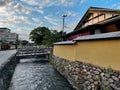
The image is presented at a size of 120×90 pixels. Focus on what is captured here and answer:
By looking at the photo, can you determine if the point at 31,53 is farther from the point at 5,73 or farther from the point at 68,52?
the point at 5,73

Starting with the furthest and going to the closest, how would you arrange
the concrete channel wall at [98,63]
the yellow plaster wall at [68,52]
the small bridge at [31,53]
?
the small bridge at [31,53]
the yellow plaster wall at [68,52]
the concrete channel wall at [98,63]

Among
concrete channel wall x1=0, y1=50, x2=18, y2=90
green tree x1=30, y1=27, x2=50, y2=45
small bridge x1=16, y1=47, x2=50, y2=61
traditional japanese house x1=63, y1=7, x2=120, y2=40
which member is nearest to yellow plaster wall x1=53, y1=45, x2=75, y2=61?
traditional japanese house x1=63, y1=7, x2=120, y2=40

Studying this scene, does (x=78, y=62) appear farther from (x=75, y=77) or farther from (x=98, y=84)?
(x=98, y=84)

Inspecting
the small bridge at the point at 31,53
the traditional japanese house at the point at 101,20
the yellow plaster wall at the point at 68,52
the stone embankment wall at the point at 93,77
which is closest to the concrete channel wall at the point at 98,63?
the stone embankment wall at the point at 93,77

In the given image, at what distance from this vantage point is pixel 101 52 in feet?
25.9

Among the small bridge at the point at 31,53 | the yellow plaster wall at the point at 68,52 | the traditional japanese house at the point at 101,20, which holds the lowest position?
the small bridge at the point at 31,53

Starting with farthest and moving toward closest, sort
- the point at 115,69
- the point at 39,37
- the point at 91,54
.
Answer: the point at 39,37 < the point at 91,54 < the point at 115,69

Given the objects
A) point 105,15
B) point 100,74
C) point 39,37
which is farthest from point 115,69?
point 39,37

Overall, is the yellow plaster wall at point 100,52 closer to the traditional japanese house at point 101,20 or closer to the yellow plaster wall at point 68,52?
the yellow plaster wall at point 68,52

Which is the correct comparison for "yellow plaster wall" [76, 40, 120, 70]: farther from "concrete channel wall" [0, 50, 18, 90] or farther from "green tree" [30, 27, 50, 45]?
"green tree" [30, 27, 50, 45]

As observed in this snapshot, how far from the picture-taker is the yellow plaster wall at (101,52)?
6768 millimetres

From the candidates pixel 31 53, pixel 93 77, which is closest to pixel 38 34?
pixel 31 53

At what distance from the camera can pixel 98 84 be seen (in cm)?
759

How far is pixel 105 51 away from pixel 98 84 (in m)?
1.62
